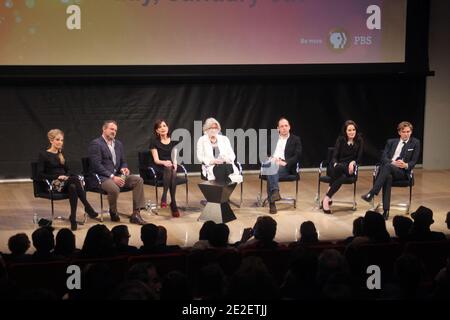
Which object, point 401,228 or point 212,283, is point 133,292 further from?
point 401,228

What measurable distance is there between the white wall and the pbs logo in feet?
4.73

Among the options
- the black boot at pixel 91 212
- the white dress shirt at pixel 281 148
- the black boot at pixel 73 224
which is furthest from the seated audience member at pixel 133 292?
the white dress shirt at pixel 281 148

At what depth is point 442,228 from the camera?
283 inches

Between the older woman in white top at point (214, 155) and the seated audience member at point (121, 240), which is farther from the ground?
the older woman in white top at point (214, 155)

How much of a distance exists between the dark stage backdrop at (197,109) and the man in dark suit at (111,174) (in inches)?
78.9

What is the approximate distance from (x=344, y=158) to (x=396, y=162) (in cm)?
56

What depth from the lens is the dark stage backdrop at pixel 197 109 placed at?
30.9 feet

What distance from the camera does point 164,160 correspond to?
798cm

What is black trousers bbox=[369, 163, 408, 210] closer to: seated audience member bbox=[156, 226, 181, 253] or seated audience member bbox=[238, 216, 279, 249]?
seated audience member bbox=[238, 216, 279, 249]

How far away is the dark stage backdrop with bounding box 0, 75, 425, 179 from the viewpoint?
9406 mm

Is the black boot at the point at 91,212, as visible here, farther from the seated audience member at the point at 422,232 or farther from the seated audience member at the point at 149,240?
the seated audience member at the point at 422,232

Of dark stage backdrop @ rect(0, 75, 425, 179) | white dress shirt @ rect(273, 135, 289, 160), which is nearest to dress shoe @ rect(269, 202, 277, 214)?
white dress shirt @ rect(273, 135, 289, 160)

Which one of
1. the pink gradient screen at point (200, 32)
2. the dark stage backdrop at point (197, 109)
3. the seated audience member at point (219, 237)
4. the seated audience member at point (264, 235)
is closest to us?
the seated audience member at point (219, 237)
